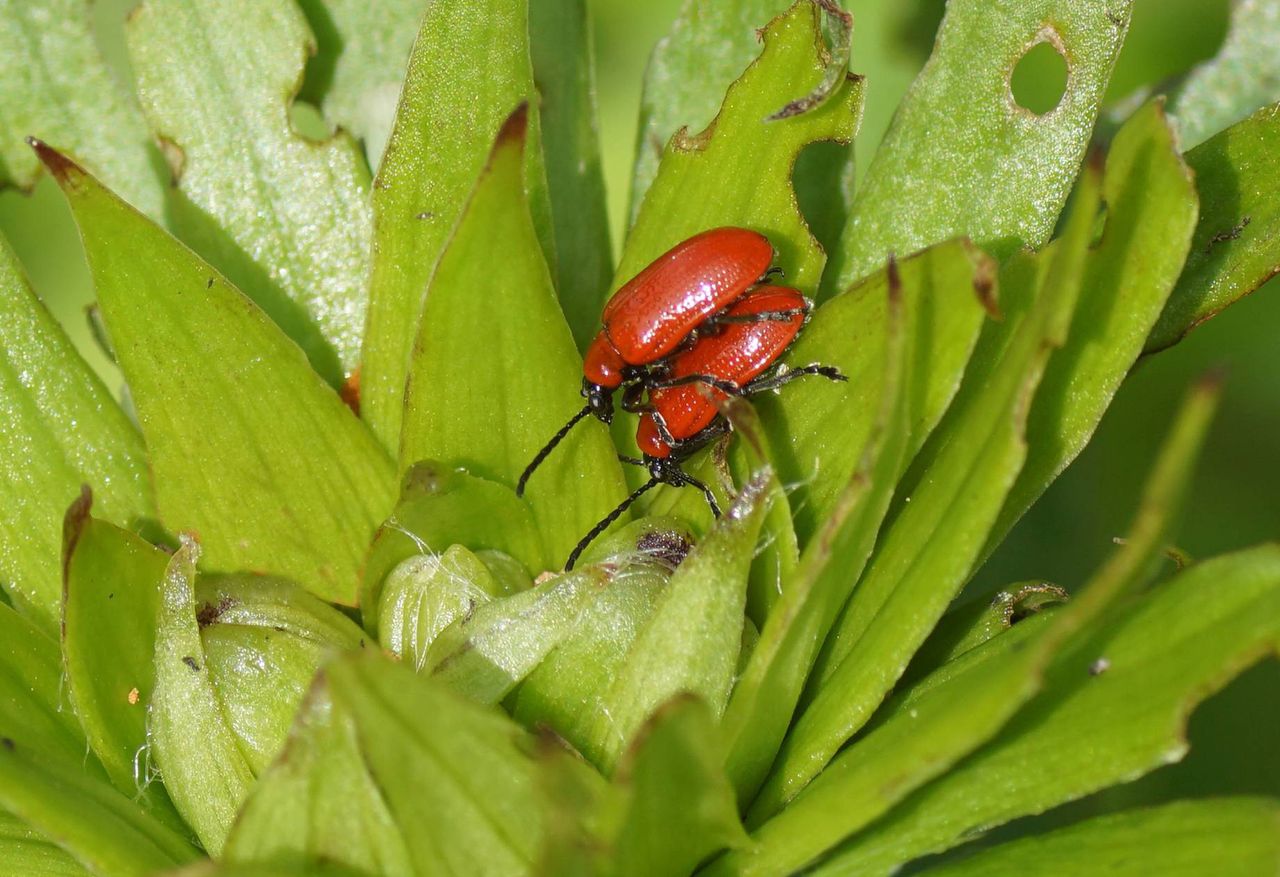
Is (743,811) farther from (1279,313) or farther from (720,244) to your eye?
(1279,313)

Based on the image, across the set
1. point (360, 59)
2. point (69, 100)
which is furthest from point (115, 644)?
A: point (360, 59)

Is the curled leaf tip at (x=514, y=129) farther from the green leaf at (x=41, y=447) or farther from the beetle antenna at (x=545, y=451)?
the green leaf at (x=41, y=447)

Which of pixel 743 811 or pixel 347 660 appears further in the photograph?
pixel 743 811

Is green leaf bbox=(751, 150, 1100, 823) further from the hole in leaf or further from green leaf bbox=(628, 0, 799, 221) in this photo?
the hole in leaf

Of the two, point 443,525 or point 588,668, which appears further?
point 443,525

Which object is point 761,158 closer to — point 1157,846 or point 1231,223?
point 1231,223

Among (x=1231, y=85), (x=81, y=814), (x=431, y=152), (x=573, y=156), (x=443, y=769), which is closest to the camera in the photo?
(x=443, y=769)

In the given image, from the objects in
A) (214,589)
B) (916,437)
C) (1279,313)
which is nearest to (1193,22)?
(1279,313)
